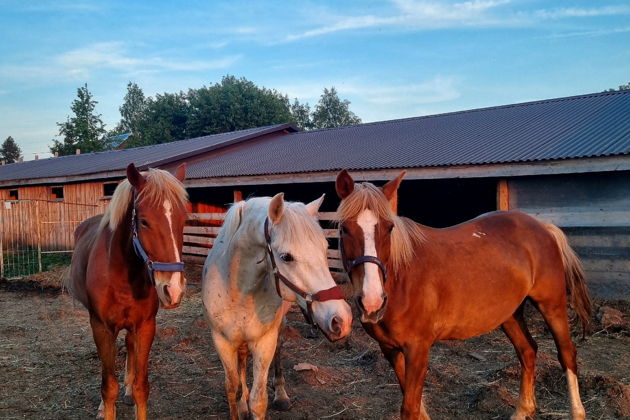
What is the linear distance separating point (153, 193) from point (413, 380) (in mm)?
1888

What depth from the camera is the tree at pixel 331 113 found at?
4644 centimetres

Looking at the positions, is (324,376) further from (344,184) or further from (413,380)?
(344,184)

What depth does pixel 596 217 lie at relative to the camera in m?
6.61

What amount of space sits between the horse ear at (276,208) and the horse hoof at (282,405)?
1930 millimetres

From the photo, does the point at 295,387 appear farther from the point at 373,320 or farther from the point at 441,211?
the point at 441,211

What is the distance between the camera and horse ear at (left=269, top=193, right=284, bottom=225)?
95.3 inches

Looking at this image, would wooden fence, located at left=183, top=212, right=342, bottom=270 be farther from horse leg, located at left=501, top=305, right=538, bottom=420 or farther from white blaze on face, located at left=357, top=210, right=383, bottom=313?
white blaze on face, located at left=357, top=210, right=383, bottom=313

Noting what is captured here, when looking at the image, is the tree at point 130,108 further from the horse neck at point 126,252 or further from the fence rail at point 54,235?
the horse neck at point 126,252

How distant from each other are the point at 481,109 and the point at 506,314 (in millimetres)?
10799

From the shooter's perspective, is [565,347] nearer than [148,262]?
No

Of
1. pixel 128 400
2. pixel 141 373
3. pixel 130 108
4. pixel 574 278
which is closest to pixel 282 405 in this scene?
pixel 141 373

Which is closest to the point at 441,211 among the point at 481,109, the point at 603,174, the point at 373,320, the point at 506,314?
the point at 481,109

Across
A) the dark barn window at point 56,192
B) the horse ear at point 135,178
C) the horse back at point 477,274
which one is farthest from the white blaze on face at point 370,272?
the dark barn window at point 56,192

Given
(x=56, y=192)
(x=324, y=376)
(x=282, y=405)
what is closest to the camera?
(x=282, y=405)
